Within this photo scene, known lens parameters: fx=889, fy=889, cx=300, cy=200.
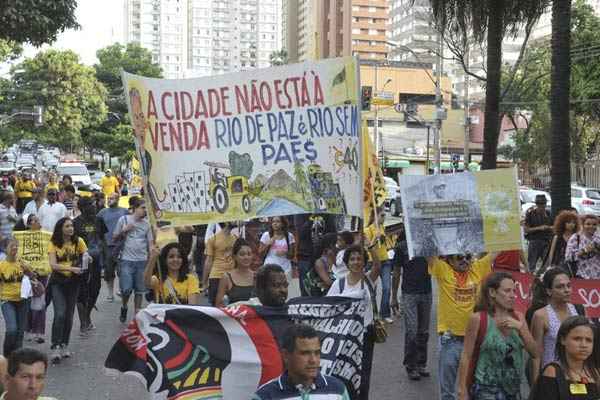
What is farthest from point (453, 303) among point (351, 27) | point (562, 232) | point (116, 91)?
point (351, 27)

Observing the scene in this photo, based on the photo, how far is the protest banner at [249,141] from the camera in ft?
22.0

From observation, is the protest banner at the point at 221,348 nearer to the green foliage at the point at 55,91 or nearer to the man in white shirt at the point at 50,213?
the man in white shirt at the point at 50,213

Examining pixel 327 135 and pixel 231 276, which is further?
pixel 231 276

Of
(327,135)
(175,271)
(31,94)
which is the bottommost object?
(175,271)

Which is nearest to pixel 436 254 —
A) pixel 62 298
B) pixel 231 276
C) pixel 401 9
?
pixel 231 276

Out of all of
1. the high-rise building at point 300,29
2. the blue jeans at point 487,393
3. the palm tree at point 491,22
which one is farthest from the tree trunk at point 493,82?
the high-rise building at point 300,29

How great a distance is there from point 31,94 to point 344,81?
4954 cm

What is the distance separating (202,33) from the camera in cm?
19475

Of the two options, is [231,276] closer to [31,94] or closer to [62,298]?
[62,298]

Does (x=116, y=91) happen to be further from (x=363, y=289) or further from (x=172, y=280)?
(x=363, y=289)

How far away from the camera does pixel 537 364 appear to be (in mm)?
5449

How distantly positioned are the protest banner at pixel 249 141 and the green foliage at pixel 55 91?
158ft

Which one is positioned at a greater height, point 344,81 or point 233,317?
point 344,81

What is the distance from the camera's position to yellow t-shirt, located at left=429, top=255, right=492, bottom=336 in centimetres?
684
